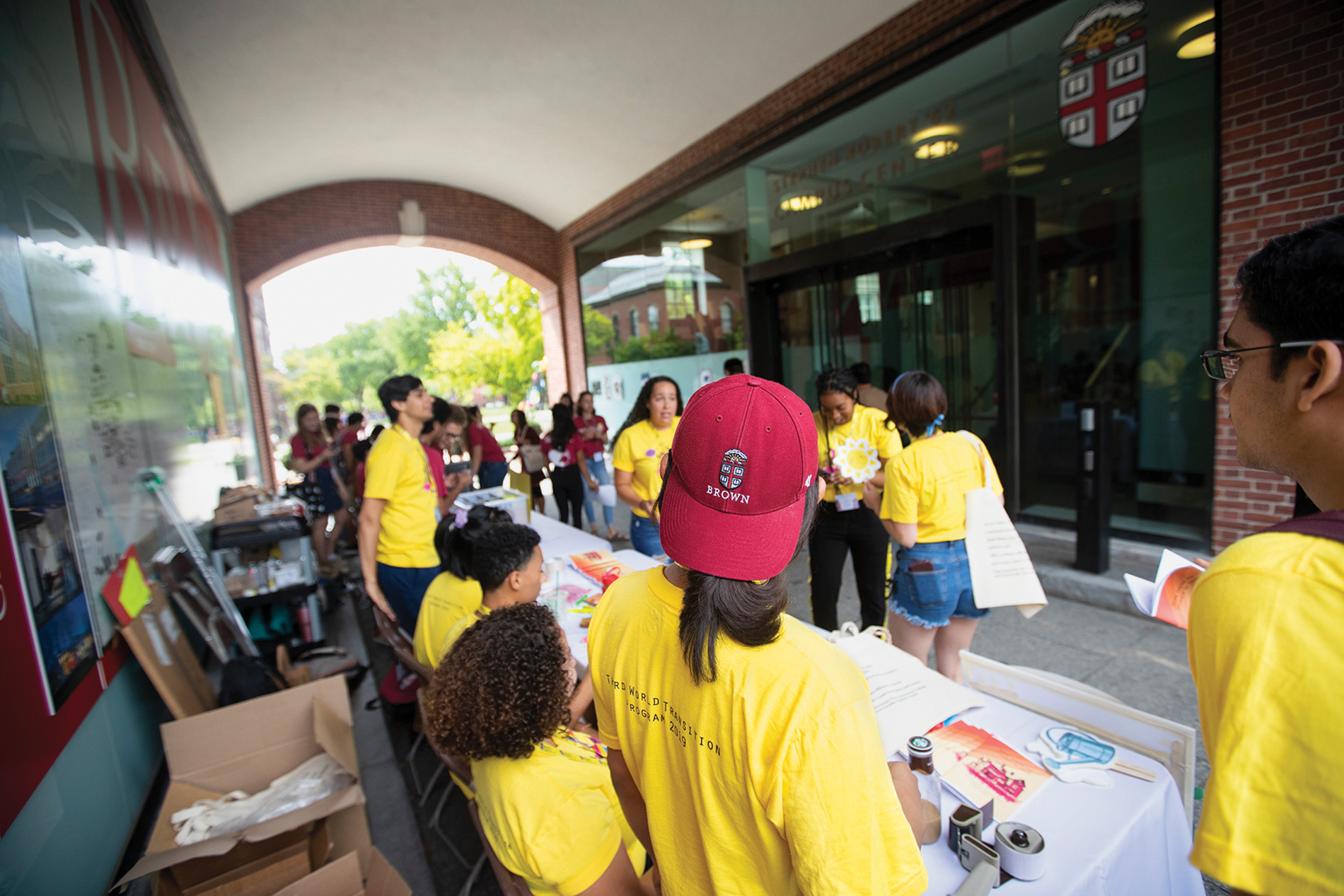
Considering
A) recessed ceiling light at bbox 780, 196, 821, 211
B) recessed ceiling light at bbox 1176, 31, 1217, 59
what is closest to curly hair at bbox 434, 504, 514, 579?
recessed ceiling light at bbox 1176, 31, 1217, 59

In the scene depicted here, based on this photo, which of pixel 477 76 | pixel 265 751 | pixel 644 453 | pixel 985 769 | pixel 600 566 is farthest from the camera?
pixel 477 76

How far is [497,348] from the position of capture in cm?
2302

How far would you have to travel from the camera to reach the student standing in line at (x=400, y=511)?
3328 millimetres

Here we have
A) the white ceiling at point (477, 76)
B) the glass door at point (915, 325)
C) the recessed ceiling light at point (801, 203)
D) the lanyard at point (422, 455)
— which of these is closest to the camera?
the lanyard at point (422, 455)

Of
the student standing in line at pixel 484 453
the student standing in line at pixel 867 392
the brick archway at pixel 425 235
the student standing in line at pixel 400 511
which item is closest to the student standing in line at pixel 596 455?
the student standing in line at pixel 484 453

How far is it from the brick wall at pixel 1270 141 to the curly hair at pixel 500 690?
4665 millimetres

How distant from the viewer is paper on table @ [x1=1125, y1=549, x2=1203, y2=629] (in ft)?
3.15

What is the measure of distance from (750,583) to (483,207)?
1346 cm

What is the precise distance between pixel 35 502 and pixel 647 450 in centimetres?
257

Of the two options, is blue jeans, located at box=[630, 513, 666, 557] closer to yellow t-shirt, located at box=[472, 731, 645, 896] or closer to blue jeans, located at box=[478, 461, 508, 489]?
yellow t-shirt, located at box=[472, 731, 645, 896]

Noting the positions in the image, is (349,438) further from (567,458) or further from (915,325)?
(915,325)

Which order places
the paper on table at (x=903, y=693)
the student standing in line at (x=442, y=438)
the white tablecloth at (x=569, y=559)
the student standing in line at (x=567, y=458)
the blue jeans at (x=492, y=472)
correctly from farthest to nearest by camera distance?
the blue jeans at (x=492, y=472) → the student standing in line at (x=567, y=458) → the student standing in line at (x=442, y=438) → the white tablecloth at (x=569, y=559) → the paper on table at (x=903, y=693)

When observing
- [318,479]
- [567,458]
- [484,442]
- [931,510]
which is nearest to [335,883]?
[931,510]

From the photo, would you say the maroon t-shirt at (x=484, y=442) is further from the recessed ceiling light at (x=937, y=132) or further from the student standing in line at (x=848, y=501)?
the recessed ceiling light at (x=937, y=132)
